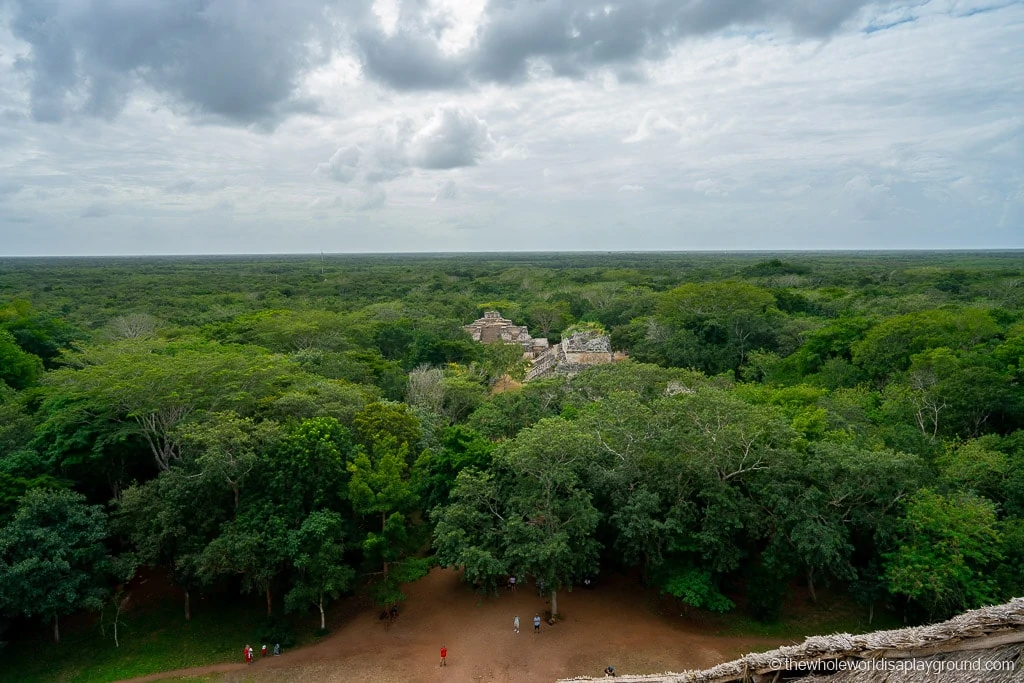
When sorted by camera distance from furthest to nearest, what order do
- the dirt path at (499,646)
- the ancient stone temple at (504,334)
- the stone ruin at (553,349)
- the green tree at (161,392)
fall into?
the ancient stone temple at (504,334) → the stone ruin at (553,349) → the green tree at (161,392) → the dirt path at (499,646)

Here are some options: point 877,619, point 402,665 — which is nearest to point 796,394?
point 877,619

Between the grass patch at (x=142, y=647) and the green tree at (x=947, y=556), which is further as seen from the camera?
the grass patch at (x=142, y=647)

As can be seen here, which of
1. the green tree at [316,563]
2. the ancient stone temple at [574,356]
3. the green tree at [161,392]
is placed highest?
the green tree at [161,392]

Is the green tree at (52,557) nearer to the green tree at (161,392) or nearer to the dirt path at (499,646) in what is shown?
the dirt path at (499,646)

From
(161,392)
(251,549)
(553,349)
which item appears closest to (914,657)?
(251,549)

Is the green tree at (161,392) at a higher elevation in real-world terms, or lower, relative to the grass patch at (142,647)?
higher

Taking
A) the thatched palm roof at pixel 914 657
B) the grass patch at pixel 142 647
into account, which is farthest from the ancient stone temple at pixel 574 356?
Answer: the thatched palm roof at pixel 914 657
